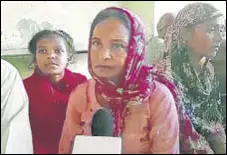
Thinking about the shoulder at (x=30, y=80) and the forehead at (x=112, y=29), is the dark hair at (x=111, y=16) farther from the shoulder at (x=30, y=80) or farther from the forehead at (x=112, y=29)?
the shoulder at (x=30, y=80)

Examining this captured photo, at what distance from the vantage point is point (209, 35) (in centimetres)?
117

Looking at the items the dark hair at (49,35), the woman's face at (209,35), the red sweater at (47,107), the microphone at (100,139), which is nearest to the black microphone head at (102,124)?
the microphone at (100,139)

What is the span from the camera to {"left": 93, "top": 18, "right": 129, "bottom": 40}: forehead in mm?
1121

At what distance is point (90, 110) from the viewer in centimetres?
116

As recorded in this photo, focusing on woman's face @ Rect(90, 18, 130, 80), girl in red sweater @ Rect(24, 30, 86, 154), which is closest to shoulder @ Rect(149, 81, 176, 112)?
woman's face @ Rect(90, 18, 130, 80)

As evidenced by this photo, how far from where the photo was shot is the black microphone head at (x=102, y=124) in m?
1.14

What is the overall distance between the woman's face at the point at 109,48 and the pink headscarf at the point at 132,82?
2 centimetres

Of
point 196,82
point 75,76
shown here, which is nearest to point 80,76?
point 75,76

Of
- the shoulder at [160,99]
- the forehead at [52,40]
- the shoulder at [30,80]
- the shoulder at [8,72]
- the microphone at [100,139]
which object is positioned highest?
the forehead at [52,40]

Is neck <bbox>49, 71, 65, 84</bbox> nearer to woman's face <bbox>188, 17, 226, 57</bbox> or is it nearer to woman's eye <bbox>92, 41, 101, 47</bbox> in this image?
woman's eye <bbox>92, 41, 101, 47</bbox>

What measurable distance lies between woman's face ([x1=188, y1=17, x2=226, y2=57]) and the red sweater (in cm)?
37

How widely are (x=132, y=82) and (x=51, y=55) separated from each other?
26cm

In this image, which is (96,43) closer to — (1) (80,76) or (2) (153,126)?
(1) (80,76)

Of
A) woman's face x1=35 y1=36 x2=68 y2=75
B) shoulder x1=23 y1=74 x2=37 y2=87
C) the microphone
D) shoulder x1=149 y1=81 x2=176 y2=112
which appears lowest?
the microphone
